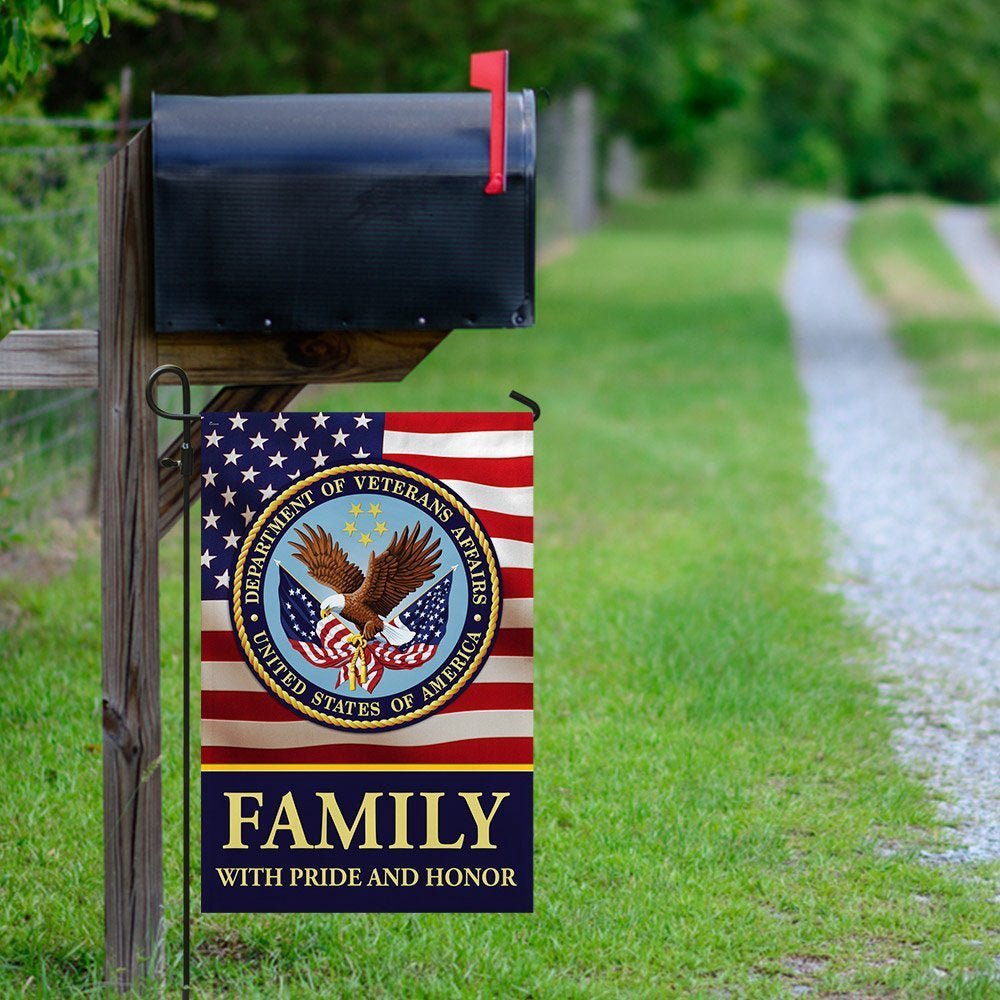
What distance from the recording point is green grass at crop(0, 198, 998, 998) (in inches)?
154

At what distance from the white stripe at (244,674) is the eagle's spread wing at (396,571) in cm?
24

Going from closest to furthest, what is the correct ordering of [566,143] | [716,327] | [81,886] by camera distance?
1. [81,886]
2. [716,327]
3. [566,143]

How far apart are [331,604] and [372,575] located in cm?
11

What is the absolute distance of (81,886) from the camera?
4.32 m

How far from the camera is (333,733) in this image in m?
3.57

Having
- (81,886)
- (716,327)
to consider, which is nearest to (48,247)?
(81,886)

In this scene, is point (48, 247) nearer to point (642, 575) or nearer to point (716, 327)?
point (642, 575)

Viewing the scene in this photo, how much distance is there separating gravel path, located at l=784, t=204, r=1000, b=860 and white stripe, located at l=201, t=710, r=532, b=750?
1730mm

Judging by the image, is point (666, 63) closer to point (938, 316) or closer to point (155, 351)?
point (938, 316)

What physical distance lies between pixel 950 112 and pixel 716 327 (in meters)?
40.1

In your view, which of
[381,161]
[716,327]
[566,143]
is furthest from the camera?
[566,143]

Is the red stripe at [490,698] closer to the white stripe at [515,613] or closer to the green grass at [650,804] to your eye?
the white stripe at [515,613]

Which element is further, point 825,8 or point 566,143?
point 825,8

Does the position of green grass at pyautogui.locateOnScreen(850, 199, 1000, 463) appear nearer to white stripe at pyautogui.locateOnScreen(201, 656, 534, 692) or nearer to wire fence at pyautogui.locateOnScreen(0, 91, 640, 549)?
wire fence at pyautogui.locateOnScreen(0, 91, 640, 549)
